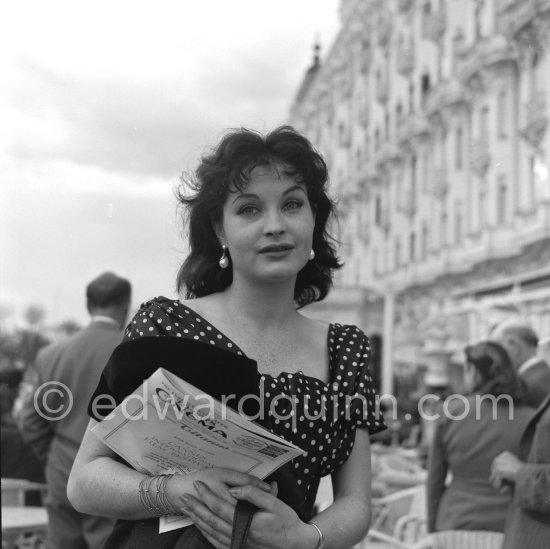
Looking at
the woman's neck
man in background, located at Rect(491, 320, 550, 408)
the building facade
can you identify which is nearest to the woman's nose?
the woman's neck

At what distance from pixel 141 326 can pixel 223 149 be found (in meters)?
0.43

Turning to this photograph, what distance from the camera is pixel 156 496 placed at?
5.70 ft

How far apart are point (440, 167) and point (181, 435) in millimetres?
27881

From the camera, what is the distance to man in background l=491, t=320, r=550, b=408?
15.1 feet

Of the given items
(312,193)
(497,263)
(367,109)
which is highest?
(367,109)

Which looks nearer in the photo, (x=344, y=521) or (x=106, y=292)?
(x=344, y=521)

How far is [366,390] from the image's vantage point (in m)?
2.05

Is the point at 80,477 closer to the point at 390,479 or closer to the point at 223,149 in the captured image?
the point at 223,149

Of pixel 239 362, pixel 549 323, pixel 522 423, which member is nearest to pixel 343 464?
pixel 239 362

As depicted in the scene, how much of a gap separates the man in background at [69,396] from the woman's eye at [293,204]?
2396 millimetres

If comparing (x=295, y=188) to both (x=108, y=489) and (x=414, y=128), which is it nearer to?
(x=108, y=489)

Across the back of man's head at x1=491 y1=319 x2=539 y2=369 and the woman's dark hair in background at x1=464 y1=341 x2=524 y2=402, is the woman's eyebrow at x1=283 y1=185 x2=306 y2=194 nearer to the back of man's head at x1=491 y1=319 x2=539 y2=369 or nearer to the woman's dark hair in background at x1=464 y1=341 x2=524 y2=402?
the woman's dark hair in background at x1=464 y1=341 x2=524 y2=402

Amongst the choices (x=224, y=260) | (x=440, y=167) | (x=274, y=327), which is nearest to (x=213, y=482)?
(x=274, y=327)

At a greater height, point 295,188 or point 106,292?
point 106,292
